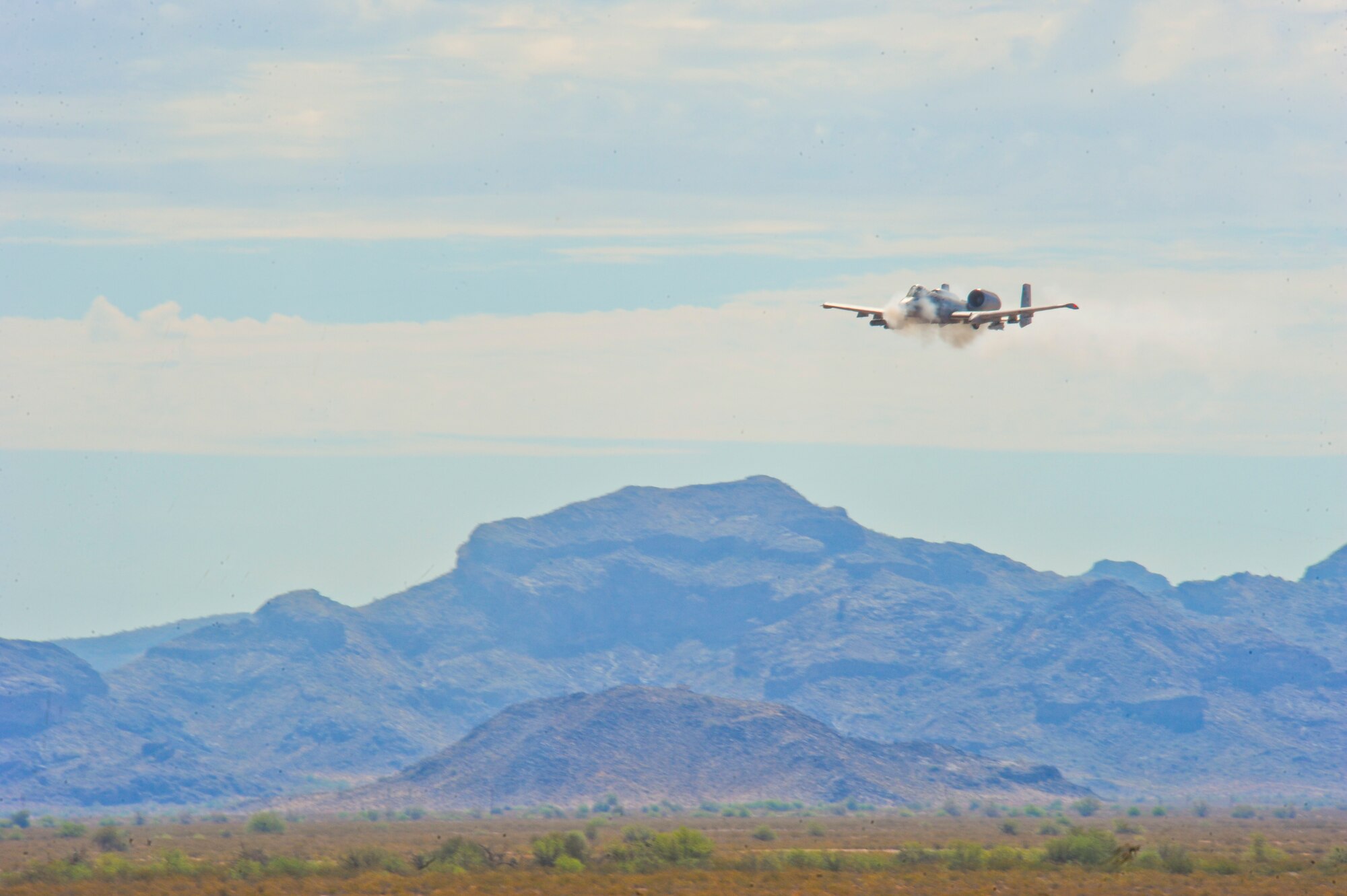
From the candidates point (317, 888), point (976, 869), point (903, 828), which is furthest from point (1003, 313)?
point (903, 828)

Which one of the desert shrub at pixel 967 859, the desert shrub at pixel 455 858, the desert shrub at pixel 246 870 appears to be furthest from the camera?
the desert shrub at pixel 967 859

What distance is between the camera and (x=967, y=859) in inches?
3223

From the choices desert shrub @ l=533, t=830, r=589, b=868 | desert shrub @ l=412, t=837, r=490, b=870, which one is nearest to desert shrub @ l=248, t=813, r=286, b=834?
desert shrub @ l=412, t=837, r=490, b=870

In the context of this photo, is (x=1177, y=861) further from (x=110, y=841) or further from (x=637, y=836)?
(x=110, y=841)

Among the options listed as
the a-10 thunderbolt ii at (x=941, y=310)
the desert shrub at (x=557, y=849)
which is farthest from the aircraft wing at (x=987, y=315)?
the desert shrub at (x=557, y=849)

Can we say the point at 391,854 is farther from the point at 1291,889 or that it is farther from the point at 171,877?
the point at 1291,889

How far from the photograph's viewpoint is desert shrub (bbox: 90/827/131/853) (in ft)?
371

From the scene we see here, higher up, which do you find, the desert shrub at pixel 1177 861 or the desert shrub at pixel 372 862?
the desert shrub at pixel 372 862

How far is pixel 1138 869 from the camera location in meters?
79.6

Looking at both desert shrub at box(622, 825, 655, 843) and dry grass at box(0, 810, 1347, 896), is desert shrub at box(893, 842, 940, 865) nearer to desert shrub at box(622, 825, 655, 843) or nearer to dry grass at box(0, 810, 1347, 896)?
dry grass at box(0, 810, 1347, 896)

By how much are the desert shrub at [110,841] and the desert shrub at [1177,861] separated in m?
68.5

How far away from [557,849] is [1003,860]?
73.5 ft

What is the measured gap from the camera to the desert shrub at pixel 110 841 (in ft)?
371

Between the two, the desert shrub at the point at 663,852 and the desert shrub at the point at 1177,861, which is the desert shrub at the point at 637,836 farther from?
the desert shrub at the point at 1177,861
